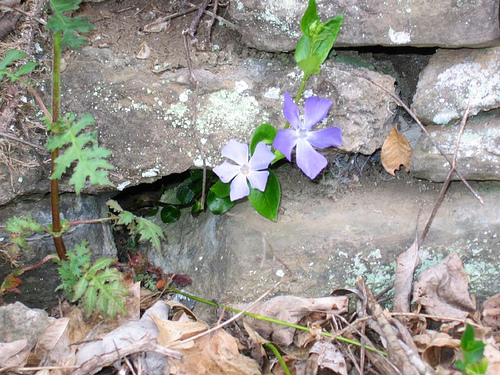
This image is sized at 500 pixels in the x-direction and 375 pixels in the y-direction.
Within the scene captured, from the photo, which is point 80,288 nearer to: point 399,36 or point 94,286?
point 94,286

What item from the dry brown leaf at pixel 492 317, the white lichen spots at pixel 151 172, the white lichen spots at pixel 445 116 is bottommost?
the dry brown leaf at pixel 492 317

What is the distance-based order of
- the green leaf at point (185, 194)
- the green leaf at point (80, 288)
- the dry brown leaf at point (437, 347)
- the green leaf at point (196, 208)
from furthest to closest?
1. the green leaf at point (185, 194)
2. the green leaf at point (196, 208)
3. the green leaf at point (80, 288)
4. the dry brown leaf at point (437, 347)

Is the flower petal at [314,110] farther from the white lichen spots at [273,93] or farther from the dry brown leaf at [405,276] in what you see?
the dry brown leaf at [405,276]

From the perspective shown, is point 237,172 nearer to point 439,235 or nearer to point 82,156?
point 82,156

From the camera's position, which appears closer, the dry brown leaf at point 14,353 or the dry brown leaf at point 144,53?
the dry brown leaf at point 14,353

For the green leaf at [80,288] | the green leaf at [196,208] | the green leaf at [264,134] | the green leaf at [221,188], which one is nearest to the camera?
the green leaf at [80,288]

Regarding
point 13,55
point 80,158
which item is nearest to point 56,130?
point 80,158

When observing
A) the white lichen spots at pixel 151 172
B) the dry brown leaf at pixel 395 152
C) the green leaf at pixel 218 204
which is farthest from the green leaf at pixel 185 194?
the dry brown leaf at pixel 395 152
